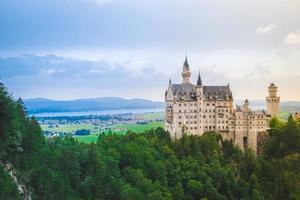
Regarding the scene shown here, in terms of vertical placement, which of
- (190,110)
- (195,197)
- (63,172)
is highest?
(190,110)

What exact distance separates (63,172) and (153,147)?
34849 millimetres

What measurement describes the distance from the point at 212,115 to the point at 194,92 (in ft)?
19.0

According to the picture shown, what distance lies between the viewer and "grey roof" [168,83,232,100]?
110994mm

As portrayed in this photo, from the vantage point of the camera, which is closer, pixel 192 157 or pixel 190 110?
pixel 192 157

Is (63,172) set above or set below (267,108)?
below

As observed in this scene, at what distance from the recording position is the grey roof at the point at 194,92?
364 ft

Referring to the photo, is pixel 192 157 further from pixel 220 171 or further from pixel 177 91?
pixel 177 91

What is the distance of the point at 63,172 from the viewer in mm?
66688

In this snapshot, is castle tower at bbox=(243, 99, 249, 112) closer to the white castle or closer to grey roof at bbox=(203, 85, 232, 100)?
the white castle

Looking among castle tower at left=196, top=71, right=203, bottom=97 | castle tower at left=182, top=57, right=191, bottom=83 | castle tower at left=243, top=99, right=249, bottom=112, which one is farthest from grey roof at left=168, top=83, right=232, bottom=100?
castle tower at left=243, top=99, right=249, bottom=112

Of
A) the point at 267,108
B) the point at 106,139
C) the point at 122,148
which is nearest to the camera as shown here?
the point at 122,148

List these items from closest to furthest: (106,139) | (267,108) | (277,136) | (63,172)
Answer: (63,172)
(106,139)
(277,136)
(267,108)

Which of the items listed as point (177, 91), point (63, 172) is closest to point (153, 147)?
point (177, 91)

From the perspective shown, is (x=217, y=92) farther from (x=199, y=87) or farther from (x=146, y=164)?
(x=146, y=164)
